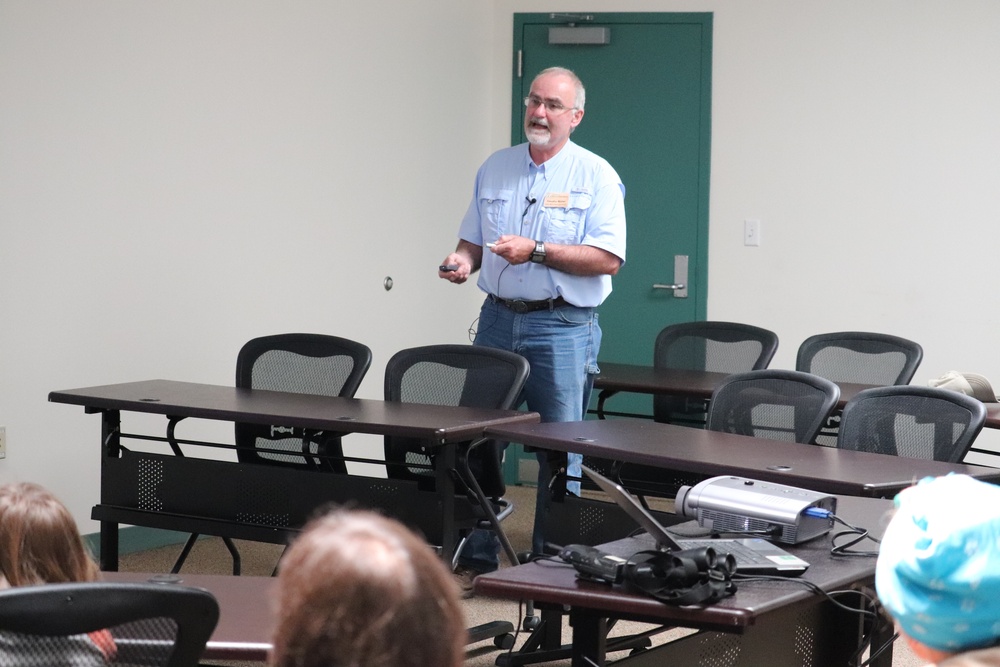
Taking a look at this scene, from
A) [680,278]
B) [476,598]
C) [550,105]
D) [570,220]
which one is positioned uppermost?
[550,105]

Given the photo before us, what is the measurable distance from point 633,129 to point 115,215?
3.00 metres

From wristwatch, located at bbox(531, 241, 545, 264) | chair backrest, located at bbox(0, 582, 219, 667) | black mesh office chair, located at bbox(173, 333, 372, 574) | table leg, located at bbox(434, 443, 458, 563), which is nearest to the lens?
chair backrest, located at bbox(0, 582, 219, 667)

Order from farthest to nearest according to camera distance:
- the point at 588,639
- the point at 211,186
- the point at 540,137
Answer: the point at 211,186 → the point at 540,137 → the point at 588,639

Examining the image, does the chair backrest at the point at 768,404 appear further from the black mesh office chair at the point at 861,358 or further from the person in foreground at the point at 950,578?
the person in foreground at the point at 950,578

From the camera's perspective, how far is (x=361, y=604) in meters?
0.95

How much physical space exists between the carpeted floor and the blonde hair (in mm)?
1846

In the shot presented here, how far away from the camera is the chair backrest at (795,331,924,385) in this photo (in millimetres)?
5098

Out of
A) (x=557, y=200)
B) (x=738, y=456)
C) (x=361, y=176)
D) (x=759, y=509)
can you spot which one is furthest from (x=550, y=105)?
(x=759, y=509)

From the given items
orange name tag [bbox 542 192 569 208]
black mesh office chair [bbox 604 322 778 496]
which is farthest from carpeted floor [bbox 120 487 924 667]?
orange name tag [bbox 542 192 569 208]

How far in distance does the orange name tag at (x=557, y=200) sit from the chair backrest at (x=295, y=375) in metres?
0.91

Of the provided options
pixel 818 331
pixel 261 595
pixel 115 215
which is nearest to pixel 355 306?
pixel 115 215

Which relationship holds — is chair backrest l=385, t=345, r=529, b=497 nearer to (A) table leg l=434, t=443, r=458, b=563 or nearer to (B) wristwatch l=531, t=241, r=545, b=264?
(A) table leg l=434, t=443, r=458, b=563

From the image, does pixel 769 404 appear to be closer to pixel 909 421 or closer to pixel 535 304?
pixel 909 421

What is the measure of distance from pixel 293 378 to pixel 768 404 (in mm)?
1693
